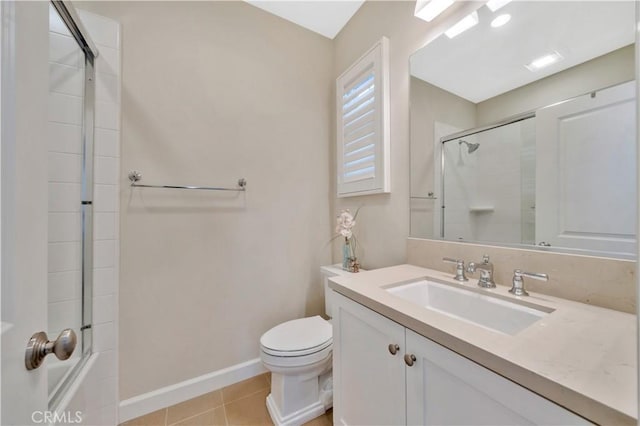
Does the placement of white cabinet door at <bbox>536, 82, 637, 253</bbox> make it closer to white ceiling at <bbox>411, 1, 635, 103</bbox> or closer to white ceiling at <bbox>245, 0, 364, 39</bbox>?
white ceiling at <bbox>411, 1, 635, 103</bbox>

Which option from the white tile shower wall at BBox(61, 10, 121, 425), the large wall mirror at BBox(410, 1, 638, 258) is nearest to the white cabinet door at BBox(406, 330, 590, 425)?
the large wall mirror at BBox(410, 1, 638, 258)

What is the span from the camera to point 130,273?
4.36ft

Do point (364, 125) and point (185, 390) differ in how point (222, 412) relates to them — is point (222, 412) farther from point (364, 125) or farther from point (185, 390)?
point (364, 125)

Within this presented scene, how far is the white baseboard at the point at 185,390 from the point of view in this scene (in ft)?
4.31

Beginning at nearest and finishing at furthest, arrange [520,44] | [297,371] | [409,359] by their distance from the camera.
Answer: [409,359]
[520,44]
[297,371]

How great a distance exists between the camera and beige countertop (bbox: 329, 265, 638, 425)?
0.39m

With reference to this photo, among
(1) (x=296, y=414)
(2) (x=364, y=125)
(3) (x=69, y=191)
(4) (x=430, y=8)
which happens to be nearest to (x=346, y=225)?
(2) (x=364, y=125)

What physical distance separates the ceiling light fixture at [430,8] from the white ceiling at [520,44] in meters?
0.11

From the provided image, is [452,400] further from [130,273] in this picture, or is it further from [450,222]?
[130,273]

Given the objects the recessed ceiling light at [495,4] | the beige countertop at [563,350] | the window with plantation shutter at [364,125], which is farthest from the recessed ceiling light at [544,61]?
the beige countertop at [563,350]

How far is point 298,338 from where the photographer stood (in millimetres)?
1320

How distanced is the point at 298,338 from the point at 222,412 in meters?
0.61

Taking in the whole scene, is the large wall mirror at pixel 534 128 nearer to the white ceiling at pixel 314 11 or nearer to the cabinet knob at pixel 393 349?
the cabinet knob at pixel 393 349

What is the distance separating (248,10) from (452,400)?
2.28 metres
